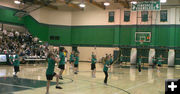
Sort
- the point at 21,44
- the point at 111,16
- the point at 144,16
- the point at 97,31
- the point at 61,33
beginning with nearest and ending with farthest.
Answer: the point at 21,44 < the point at 144,16 < the point at 111,16 < the point at 97,31 < the point at 61,33

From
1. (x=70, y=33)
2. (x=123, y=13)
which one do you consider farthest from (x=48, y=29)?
(x=123, y=13)

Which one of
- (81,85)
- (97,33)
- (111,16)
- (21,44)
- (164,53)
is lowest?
(81,85)

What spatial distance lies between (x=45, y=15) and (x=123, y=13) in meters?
14.6

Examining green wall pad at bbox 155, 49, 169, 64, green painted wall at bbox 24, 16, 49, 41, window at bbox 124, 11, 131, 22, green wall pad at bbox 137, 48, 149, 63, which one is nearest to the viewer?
green wall pad at bbox 155, 49, 169, 64

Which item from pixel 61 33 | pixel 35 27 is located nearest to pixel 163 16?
pixel 61 33

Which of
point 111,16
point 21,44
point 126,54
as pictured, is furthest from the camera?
point 111,16

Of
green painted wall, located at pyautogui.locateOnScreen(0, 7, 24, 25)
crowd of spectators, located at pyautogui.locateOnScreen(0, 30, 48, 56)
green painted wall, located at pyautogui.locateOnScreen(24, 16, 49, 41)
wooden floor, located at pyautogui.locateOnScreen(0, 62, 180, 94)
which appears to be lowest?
wooden floor, located at pyautogui.locateOnScreen(0, 62, 180, 94)

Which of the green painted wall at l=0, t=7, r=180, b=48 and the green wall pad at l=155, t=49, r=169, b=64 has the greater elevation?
the green painted wall at l=0, t=7, r=180, b=48

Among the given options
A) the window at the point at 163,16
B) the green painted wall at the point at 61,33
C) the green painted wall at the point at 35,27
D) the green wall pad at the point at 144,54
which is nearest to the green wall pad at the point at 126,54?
the green wall pad at the point at 144,54

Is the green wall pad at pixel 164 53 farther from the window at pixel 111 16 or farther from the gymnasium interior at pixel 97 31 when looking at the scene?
the window at pixel 111 16

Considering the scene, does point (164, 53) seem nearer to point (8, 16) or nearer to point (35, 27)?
point (35, 27)

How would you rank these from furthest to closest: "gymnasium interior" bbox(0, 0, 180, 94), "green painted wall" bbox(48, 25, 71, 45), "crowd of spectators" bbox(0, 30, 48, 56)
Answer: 1. "green painted wall" bbox(48, 25, 71, 45)
2. "gymnasium interior" bbox(0, 0, 180, 94)
3. "crowd of spectators" bbox(0, 30, 48, 56)

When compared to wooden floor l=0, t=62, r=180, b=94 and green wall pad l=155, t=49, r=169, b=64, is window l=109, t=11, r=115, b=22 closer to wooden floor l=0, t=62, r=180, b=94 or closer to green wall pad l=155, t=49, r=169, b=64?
green wall pad l=155, t=49, r=169, b=64

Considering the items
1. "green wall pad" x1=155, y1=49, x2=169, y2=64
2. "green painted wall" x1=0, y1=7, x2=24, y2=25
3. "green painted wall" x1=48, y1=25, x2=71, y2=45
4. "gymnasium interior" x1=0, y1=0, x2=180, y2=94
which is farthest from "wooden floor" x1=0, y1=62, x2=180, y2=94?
"green painted wall" x1=48, y1=25, x2=71, y2=45
